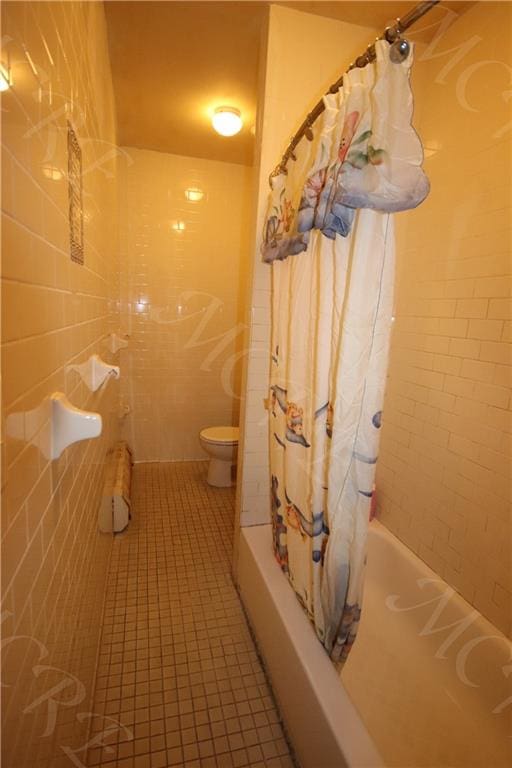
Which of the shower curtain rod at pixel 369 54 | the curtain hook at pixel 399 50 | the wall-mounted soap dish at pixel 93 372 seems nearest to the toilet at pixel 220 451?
the wall-mounted soap dish at pixel 93 372

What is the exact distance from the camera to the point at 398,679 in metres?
1.22

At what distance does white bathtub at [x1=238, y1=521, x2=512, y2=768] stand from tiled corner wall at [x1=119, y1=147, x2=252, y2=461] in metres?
1.70

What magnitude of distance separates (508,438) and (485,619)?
24.0 inches

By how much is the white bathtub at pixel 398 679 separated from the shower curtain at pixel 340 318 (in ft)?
0.38

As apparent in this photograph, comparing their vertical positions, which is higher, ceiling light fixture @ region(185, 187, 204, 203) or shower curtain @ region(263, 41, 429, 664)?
ceiling light fixture @ region(185, 187, 204, 203)

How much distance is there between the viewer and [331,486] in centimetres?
95

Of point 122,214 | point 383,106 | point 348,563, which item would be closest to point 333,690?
point 348,563

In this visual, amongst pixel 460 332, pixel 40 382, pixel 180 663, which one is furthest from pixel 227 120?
pixel 180 663

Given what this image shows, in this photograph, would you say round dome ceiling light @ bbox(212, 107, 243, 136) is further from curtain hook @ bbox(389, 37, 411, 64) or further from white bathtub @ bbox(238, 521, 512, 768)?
white bathtub @ bbox(238, 521, 512, 768)

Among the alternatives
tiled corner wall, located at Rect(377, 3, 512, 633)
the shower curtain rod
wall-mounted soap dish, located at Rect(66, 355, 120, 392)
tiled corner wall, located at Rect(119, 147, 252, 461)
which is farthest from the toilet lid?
the shower curtain rod

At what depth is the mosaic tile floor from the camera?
1.08 meters

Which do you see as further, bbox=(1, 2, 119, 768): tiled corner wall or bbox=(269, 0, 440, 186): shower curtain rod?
bbox=(269, 0, 440, 186): shower curtain rod

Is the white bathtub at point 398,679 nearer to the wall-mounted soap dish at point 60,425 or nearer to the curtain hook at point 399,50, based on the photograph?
the wall-mounted soap dish at point 60,425

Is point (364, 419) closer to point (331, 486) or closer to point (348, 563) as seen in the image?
point (331, 486)
